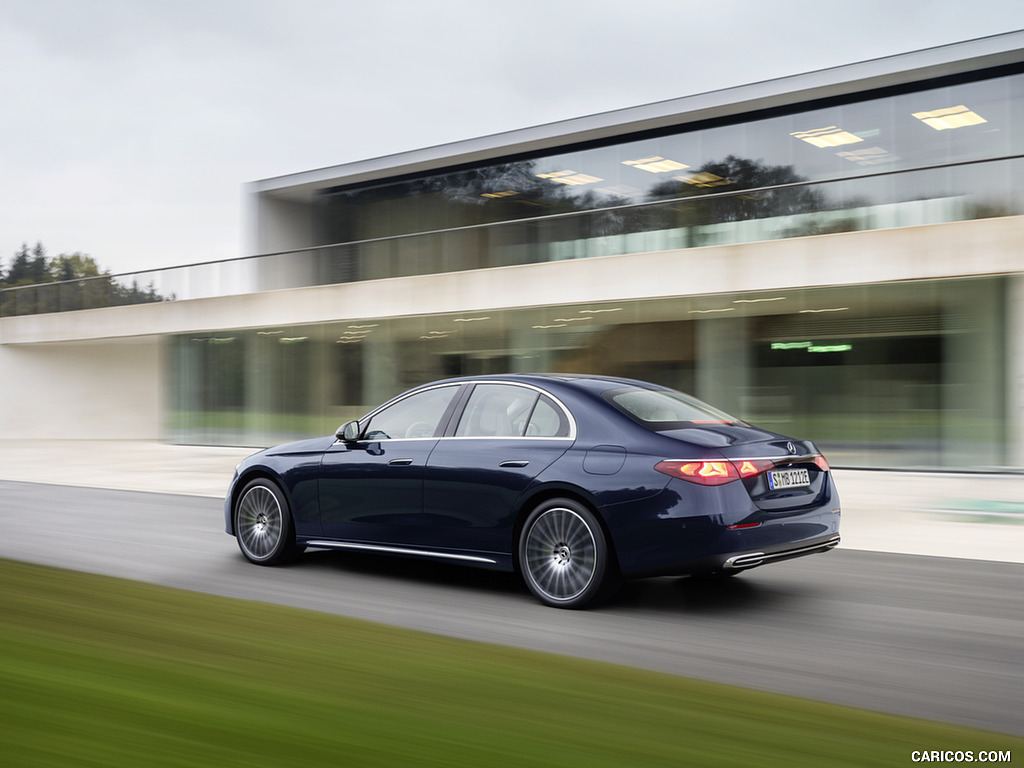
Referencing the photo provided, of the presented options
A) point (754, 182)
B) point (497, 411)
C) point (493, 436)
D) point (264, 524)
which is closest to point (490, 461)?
point (493, 436)

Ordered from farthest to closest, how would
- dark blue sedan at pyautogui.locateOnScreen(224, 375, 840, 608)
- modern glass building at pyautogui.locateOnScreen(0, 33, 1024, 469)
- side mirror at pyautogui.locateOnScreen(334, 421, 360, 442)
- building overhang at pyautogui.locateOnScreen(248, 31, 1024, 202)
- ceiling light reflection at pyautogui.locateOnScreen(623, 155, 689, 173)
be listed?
ceiling light reflection at pyautogui.locateOnScreen(623, 155, 689, 173), building overhang at pyautogui.locateOnScreen(248, 31, 1024, 202), modern glass building at pyautogui.locateOnScreen(0, 33, 1024, 469), side mirror at pyautogui.locateOnScreen(334, 421, 360, 442), dark blue sedan at pyautogui.locateOnScreen(224, 375, 840, 608)

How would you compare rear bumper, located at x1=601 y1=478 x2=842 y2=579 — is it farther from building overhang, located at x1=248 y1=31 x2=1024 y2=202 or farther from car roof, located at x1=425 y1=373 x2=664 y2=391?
building overhang, located at x1=248 y1=31 x2=1024 y2=202

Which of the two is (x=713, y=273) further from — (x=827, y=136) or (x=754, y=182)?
(x=827, y=136)

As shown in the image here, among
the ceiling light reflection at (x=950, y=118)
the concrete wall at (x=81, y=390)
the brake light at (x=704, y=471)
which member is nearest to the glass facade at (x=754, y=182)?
the ceiling light reflection at (x=950, y=118)

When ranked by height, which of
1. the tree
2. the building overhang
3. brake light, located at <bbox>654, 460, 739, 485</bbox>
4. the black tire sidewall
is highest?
the building overhang

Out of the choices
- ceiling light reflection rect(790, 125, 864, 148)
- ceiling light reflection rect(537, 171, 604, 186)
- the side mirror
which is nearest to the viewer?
the side mirror

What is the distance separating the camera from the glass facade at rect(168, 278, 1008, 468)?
1730 centimetres

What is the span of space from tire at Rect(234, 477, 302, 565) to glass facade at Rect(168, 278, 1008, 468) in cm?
1319

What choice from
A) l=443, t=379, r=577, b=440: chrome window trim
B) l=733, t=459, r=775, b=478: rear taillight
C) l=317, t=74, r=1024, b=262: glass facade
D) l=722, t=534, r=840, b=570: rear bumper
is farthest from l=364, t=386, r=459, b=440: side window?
l=317, t=74, r=1024, b=262: glass facade

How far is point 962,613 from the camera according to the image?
248 inches

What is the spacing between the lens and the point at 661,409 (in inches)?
264

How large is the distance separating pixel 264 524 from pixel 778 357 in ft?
44.7

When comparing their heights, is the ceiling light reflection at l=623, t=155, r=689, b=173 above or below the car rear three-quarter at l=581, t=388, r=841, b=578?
above

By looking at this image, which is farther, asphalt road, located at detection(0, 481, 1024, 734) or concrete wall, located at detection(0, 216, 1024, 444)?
concrete wall, located at detection(0, 216, 1024, 444)
